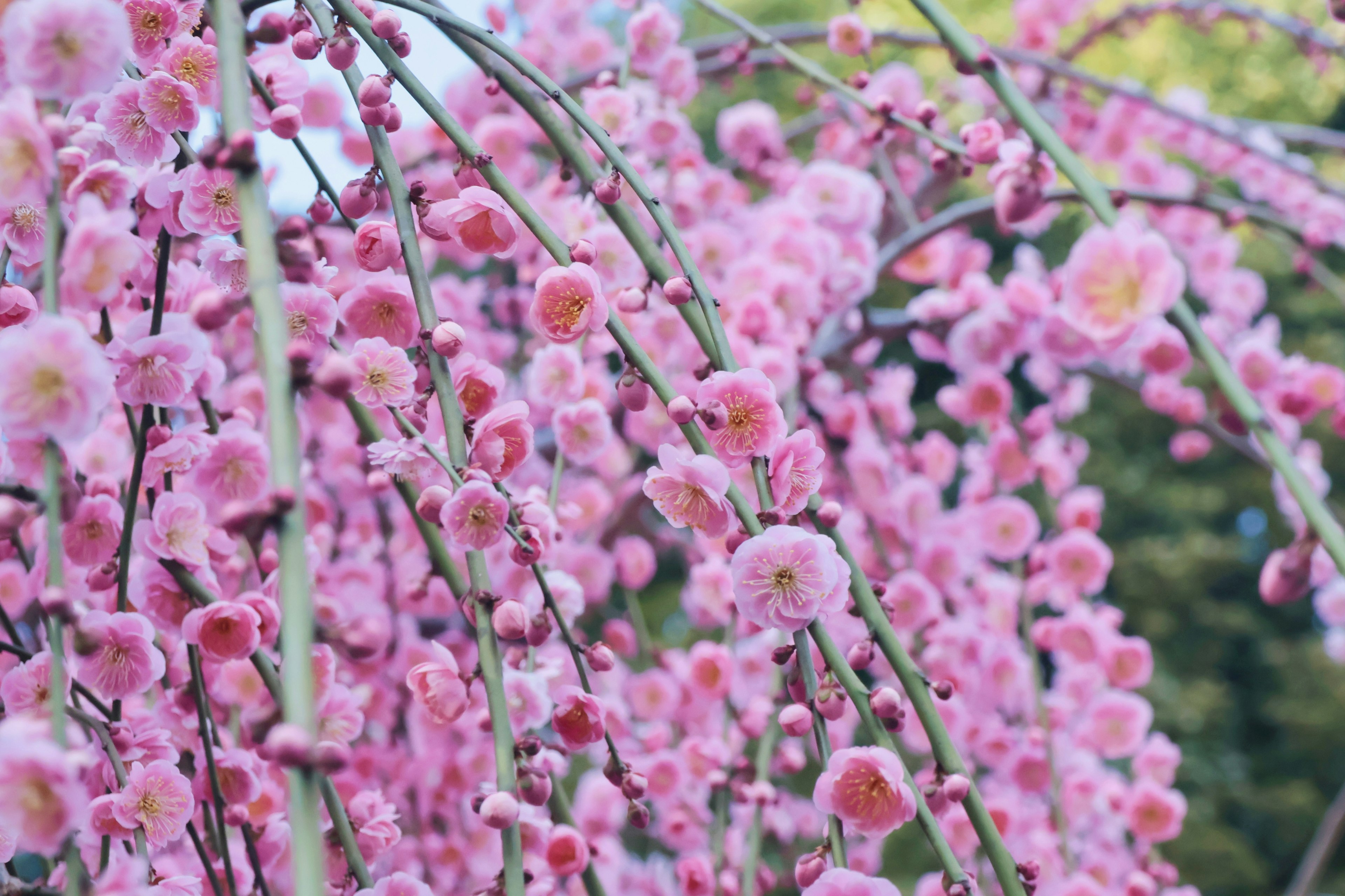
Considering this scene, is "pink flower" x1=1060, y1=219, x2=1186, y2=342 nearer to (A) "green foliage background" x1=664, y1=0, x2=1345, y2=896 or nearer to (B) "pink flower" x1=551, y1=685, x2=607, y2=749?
(B) "pink flower" x1=551, y1=685, x2=607, y2=749

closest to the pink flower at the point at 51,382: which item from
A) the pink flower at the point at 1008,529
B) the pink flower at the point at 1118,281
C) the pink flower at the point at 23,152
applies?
the pink flower at the point at 23,152

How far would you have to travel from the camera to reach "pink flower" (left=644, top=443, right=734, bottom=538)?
66 centimetres

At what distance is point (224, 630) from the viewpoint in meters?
0.74

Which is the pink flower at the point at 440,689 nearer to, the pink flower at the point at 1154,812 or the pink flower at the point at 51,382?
the pink flower at the point at 51,382

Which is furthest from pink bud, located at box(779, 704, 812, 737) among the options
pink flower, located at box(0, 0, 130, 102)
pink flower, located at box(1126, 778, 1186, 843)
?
pink flower, located at box(1126, 778, 1186, 843)

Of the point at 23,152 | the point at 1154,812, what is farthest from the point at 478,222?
the point at 1154,812

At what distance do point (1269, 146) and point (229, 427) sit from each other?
2.64 m

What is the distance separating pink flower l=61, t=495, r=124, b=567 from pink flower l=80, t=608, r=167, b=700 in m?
0.07

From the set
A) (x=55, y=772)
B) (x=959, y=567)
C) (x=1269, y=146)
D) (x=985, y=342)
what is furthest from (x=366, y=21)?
(x=1269, y=146)

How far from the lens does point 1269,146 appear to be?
2484 mm

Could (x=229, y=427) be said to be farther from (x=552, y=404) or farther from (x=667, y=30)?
(x=667, y=30)

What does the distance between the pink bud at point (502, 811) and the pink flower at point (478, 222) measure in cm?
40

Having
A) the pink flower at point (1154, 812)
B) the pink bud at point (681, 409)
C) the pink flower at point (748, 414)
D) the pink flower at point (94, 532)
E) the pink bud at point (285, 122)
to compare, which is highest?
the pink bud at point (285, 122)

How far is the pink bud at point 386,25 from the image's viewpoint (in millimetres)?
702
